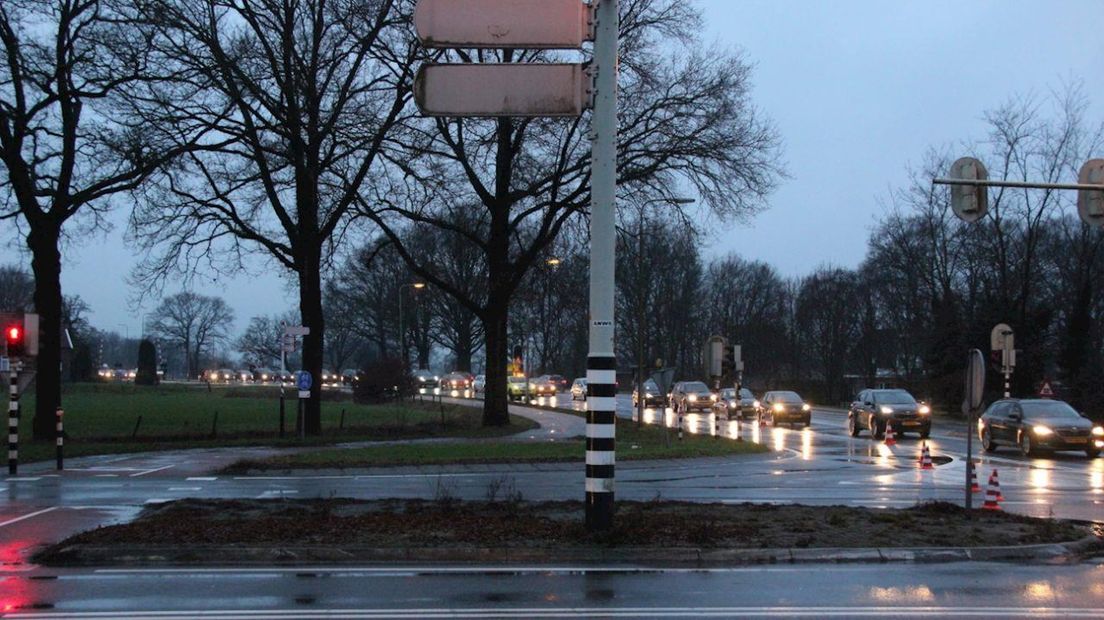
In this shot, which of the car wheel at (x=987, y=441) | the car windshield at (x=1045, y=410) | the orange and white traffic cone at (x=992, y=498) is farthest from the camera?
the car wheel at (x=987, y=441)

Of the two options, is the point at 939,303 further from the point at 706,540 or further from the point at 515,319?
the point at 706,540

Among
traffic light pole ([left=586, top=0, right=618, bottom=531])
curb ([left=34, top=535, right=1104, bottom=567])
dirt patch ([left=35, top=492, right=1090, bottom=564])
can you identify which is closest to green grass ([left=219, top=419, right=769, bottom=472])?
dirt patch ([left=35, top=492, right=1090, bottom=564])

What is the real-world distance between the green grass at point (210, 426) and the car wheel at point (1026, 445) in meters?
15.9

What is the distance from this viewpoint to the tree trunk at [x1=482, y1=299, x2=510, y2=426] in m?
37.7

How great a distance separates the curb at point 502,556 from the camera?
1086 cm

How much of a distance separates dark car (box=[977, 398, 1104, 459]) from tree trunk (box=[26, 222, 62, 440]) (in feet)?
89.0

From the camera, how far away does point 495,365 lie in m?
37.9

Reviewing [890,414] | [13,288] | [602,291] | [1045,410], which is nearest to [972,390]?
[602,291]

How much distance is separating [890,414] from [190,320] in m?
132

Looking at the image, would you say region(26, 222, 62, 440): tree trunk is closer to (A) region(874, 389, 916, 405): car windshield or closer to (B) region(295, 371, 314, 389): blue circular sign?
(B) region(295, 371, 314, 389): blue circular sign

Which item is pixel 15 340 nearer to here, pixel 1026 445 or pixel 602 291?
pixel 602 291

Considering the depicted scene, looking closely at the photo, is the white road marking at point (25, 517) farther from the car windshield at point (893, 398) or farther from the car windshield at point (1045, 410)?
the car windshield at point (893, 398)

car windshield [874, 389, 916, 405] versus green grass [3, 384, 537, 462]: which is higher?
car windshield [874, 389, 916, 405]

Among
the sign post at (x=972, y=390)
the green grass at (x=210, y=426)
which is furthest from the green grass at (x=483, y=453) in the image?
the sign post at (x=972, y=390)
